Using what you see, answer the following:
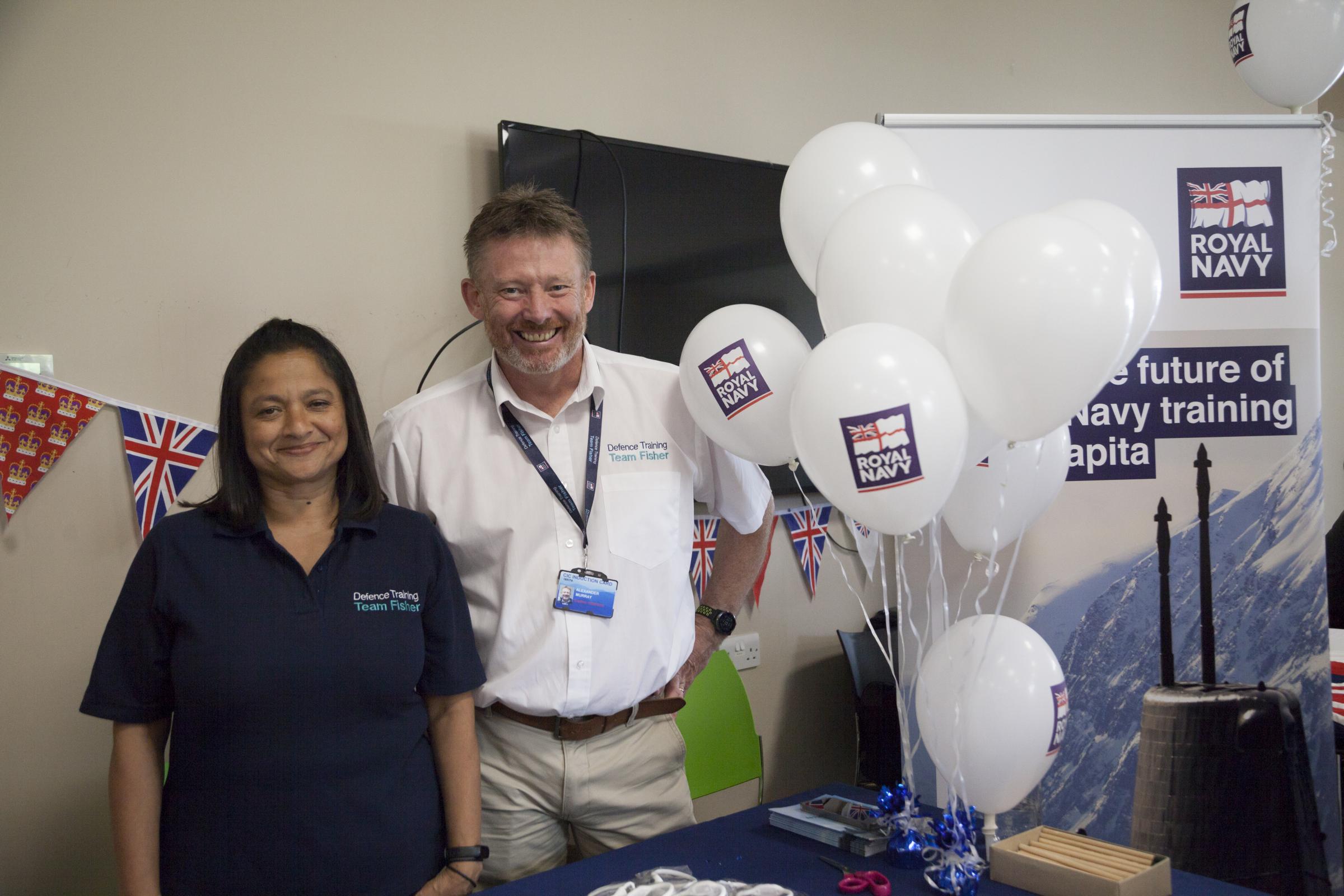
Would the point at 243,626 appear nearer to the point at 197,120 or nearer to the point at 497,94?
the point at 197,120

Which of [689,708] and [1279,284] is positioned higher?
[1279,284]

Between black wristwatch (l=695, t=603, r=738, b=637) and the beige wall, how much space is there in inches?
39.7

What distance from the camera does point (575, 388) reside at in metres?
1.99

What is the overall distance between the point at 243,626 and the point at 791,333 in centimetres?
105

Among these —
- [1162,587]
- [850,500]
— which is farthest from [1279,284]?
[850,500]

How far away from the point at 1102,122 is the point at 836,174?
1.01 m

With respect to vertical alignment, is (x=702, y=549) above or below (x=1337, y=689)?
above

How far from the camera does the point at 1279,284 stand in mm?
2406

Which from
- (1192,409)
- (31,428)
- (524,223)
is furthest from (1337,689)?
(31,428)

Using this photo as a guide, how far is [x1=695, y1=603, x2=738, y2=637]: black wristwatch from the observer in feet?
7.24

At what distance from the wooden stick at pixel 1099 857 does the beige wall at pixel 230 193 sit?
5.85 ft

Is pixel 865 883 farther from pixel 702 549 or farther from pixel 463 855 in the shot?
pixel 702 549

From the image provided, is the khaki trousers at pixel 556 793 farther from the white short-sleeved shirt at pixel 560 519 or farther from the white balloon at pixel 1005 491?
the white balloon at pixel 1005 491

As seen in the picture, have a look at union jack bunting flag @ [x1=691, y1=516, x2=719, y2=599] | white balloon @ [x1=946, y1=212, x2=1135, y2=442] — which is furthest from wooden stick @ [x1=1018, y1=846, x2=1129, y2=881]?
union jack bunting flag @ [x1=691, y1=516, x2=719, y2=599]
